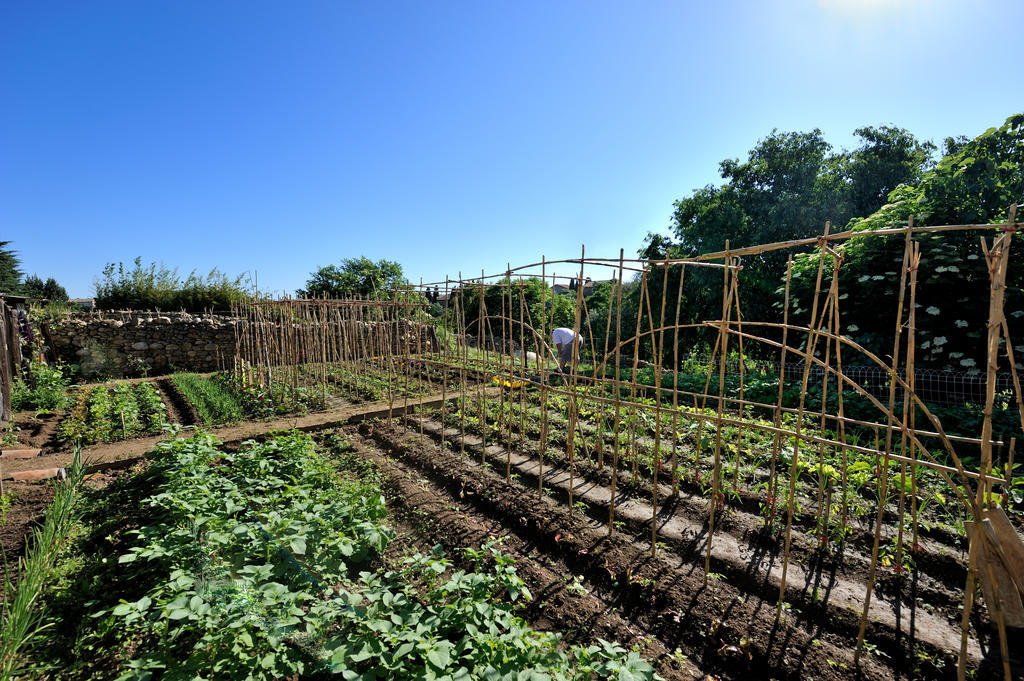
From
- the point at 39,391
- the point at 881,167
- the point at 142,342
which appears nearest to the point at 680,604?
the point at 39,391

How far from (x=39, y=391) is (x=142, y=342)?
3.36 m

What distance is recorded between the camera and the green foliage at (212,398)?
632 centimetres

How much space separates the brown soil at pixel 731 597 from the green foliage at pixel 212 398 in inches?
185

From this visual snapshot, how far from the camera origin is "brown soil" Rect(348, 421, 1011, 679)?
2.05 metres

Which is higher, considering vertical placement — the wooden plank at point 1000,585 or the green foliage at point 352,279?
the green foliage at point 352,279

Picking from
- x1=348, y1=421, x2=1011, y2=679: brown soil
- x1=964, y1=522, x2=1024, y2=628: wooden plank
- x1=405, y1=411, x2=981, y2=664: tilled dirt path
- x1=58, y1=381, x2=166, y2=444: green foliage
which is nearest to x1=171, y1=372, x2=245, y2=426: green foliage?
x1=58, y1=381, x2=166, y2=444: green foliage

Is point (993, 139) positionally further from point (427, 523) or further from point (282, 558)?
point (282, 558)

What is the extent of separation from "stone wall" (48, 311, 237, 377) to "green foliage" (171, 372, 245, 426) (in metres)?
1.01

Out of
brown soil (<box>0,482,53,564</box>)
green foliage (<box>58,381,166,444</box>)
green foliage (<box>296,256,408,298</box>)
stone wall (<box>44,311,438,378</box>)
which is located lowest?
brown soil (<box>0,482,53,564</box>)

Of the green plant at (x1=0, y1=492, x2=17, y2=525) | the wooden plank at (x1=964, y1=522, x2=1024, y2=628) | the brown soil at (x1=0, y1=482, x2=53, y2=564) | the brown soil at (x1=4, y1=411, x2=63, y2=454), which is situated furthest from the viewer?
the brown soil at (x1=4, y1=411, x2=63, y2=454)

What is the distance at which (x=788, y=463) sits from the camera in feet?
12.9

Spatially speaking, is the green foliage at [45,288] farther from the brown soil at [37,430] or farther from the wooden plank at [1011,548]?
the wooden plank at [1011,548]

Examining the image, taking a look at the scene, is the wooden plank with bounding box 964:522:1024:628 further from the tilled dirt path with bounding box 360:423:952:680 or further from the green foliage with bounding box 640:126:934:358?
the green foliage with bounding box 640:126:934:358

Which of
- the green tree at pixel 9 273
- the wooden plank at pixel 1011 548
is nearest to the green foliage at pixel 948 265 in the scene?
the wooden plank at pixel 1011 548
